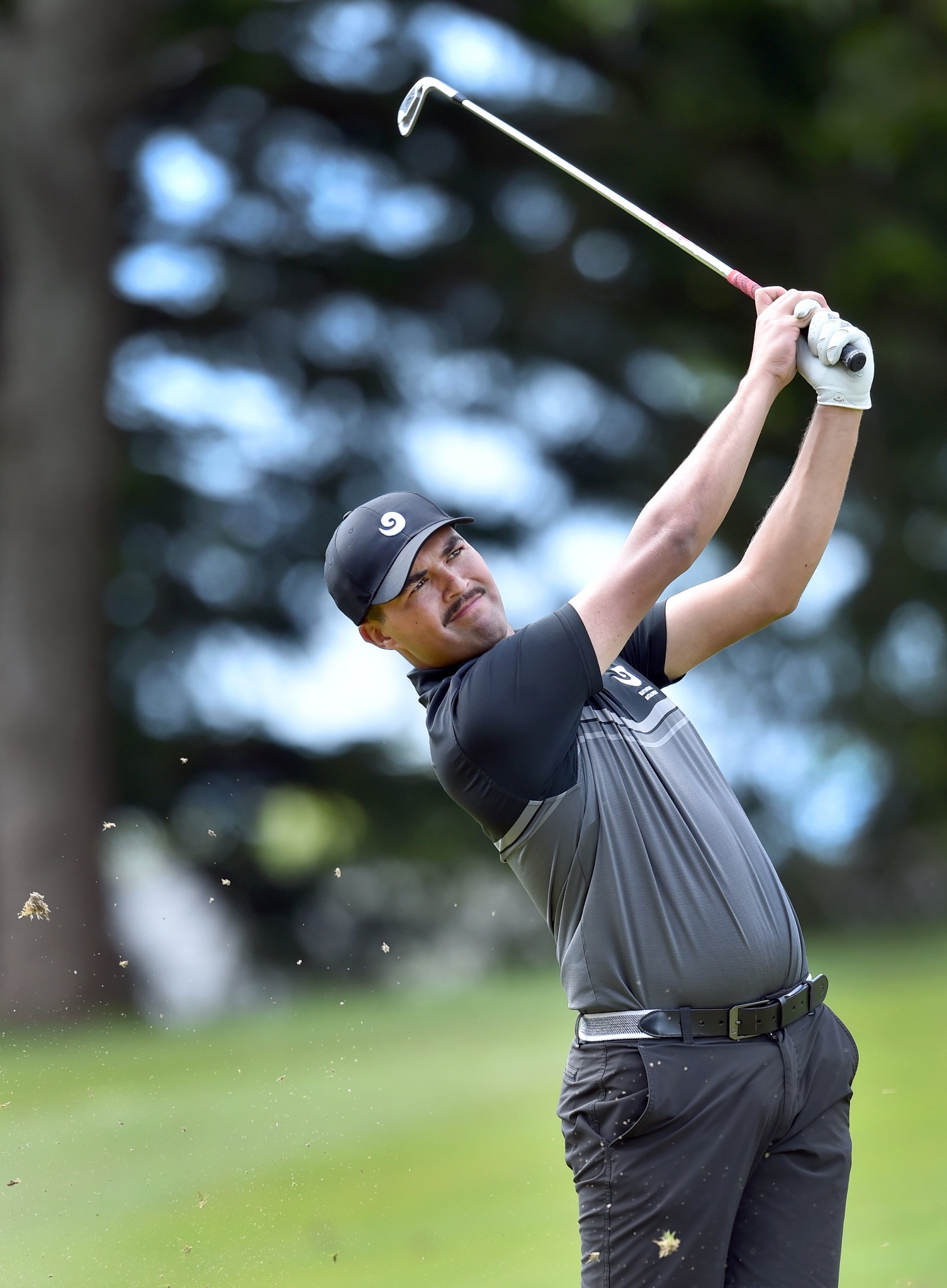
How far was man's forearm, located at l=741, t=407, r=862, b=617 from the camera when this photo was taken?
8.71ft

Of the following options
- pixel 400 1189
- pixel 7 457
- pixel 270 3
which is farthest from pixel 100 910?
pixel 270 3

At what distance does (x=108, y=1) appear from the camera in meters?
11.1

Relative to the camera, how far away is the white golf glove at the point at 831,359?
2.51m

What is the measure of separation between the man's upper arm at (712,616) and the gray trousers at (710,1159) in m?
0.77

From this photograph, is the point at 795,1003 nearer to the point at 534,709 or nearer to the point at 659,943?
the point at 659,943

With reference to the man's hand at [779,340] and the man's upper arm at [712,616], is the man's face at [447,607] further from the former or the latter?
the man's hand at [779,340]

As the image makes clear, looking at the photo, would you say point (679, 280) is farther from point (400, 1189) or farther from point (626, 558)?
point (626, 558)

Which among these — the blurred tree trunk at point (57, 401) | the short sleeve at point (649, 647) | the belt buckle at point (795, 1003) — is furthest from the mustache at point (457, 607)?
the blurred tree trunk at point (57, 401)

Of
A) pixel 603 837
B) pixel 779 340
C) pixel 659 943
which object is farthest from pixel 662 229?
pixel 659 943

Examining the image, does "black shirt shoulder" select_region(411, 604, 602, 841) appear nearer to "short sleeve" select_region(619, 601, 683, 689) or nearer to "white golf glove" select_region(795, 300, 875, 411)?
"short sleeve" select_region(619, 601, 683, 689)

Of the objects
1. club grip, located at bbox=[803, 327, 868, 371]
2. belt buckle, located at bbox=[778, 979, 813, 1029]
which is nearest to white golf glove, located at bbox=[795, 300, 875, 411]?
club grip, located at bbox=[803, 327, 868, 371]

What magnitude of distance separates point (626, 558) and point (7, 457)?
9.50m

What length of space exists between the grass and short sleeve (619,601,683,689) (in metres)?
2.24

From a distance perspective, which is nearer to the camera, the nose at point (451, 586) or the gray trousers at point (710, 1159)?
the gray trousers at point (710, 1159)
